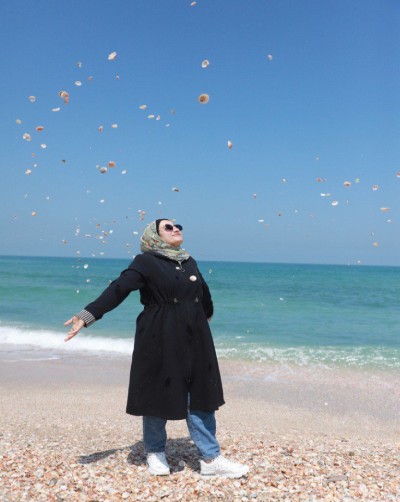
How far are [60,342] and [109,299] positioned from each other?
9.91 metres

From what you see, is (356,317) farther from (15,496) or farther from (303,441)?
(15,496)

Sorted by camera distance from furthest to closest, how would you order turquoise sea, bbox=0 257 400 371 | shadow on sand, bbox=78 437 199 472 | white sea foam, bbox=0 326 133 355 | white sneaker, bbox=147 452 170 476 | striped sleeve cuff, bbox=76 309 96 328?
white sea foam, bbox=0 326 133 355 → turquoise sea, bbox=0 257 400 371 → shadow on sand, bbox=78 437 199 472 → white sneaker, bbox=147 452 170 476 → striped sleeve cuff, bbox=76 309 96 328

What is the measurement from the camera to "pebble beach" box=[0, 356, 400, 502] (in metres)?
3.83

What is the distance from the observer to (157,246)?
4.22m

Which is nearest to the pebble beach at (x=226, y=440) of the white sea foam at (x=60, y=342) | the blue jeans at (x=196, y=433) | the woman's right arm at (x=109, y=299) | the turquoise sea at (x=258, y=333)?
the blue jeans at (x=196, y=433)

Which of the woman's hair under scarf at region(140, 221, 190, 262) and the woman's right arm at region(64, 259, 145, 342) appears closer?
the woman's right arm at region(64, 259, 145, 342)

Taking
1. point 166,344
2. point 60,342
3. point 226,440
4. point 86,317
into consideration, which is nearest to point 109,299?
point 86,317

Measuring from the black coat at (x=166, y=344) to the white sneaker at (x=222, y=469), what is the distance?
17.4 inches

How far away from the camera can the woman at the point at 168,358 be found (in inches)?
155

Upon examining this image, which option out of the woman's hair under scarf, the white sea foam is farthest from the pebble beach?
the white sea foam

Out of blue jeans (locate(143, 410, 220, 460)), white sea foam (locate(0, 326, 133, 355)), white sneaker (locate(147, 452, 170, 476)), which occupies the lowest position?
white sea foam (locate(0, 326, 133, 355))

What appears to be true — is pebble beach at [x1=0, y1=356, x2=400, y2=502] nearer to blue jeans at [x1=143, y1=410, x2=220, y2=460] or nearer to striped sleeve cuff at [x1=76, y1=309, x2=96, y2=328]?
blue jeans at [x1=143, y1=410, x2=220, y2=460]

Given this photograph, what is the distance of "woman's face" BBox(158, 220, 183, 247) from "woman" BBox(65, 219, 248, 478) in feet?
0.38

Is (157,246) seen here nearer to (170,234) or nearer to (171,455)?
(170,234)
